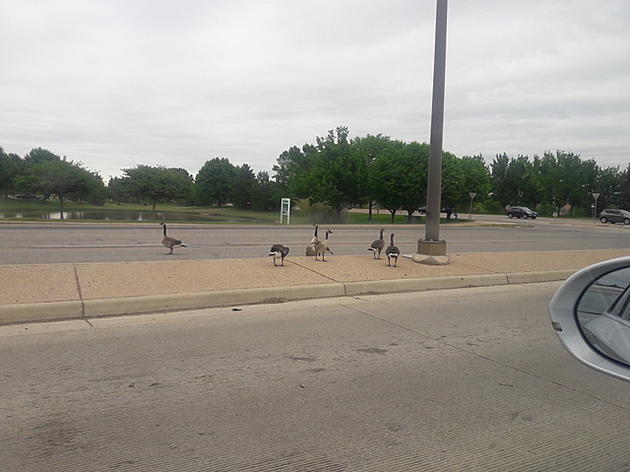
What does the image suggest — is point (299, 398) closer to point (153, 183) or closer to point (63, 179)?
point (63, 179)

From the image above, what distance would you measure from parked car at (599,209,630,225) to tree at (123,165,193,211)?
1860 inches

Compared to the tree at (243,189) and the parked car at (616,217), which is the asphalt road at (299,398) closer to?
the parked car at (616,217)

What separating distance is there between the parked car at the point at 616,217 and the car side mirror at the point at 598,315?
200 feet

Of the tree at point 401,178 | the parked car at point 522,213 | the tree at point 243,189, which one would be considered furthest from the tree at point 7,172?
the parked car at point 522,213

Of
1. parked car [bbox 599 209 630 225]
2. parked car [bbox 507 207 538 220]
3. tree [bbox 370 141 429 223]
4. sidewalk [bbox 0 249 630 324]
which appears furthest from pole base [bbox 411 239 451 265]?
parked car [bbox 507 207 538 220]

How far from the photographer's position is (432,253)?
40.3 feet

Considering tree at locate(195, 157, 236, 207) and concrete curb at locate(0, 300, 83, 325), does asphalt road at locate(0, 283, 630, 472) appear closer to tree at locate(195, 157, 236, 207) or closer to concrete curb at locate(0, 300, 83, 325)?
concrete curb at locate(0, 300, 83, 325)

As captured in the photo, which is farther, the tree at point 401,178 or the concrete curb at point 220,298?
→ the tree at point 401,178

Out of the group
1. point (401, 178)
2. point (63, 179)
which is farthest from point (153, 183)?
point (401, 178)

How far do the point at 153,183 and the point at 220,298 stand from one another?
4520cm

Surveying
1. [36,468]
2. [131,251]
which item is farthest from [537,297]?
[131,251]

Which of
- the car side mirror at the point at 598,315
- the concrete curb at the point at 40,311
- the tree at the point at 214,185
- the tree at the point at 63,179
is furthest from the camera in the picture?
the tree at the point at 214,185

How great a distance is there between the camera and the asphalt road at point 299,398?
136 inches

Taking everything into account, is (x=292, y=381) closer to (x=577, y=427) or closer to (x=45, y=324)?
(x=577, y=427)
